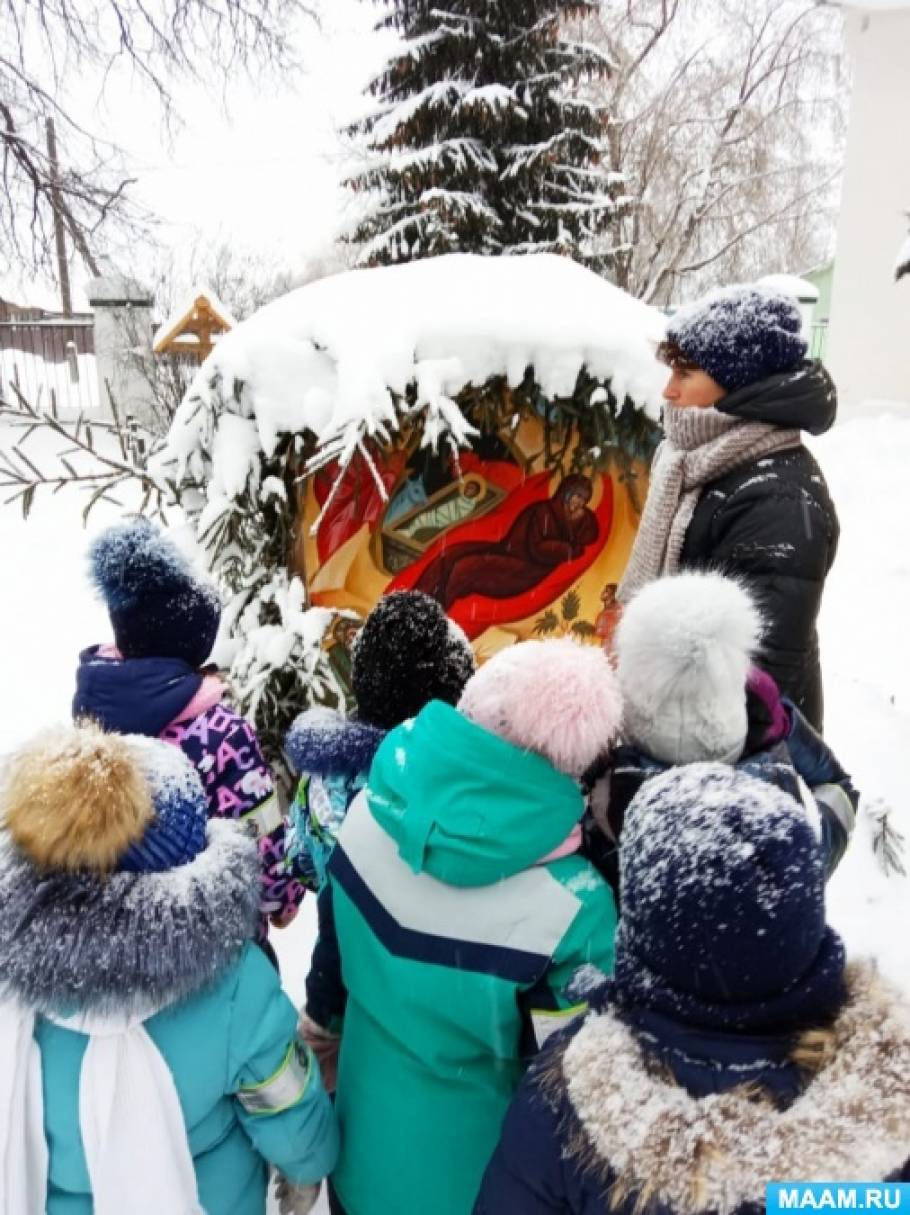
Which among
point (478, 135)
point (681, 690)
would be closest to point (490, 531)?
point (681, 690)

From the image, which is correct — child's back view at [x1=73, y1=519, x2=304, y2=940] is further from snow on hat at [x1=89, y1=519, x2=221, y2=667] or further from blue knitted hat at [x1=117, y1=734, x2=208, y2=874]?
blue knitted hat at [x1=117, y1=734, x2=208, y2=874]

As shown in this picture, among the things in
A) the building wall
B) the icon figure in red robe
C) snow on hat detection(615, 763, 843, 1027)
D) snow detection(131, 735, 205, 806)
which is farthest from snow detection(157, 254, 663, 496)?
the building wall

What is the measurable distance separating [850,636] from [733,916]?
23.0 feet

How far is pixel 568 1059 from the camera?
3.43ft

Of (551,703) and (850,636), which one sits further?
(850,636)

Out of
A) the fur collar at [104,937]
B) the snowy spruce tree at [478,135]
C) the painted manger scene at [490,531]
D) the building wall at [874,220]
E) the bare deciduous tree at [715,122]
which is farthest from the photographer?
the bare deciduous tree at [715,122]

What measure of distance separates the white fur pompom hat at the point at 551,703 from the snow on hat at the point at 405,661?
0.31m

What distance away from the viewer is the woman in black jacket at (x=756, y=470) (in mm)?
2006

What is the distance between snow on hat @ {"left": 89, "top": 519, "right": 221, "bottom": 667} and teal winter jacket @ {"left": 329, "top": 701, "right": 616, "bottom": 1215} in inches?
31.8

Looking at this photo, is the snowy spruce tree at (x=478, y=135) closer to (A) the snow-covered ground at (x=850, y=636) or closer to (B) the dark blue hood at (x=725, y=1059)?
(A) the snow-covered ground at (x=850, y=636)

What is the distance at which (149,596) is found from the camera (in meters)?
2.08

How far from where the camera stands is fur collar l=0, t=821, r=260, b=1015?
1.24 m

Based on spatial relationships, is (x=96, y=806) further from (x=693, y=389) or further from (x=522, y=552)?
(x=522, y=552)

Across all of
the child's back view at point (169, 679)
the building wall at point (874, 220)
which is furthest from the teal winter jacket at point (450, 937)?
the building wall at point (874, 220)
